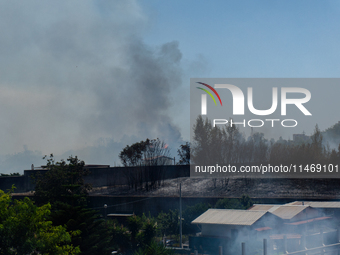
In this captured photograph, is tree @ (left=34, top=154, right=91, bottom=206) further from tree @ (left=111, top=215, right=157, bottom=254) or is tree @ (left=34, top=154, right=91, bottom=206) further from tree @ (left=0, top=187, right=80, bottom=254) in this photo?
tree @ (left=0, top=187, right=80, bottom=254)

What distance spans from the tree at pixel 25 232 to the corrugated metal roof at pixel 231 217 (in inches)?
347

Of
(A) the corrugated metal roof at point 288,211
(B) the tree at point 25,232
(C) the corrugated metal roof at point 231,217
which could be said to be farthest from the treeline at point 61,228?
(A) the corrugated metal roof at point 288,211

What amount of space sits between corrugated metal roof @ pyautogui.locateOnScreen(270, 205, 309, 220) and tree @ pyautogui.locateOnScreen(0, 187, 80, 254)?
37.7ft

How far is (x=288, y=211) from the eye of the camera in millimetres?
19922

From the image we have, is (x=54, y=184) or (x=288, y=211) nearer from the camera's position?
(x=288, y=211)

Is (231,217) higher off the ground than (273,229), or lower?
higher

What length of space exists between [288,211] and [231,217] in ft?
10.3

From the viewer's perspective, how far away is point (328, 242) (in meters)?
19.3

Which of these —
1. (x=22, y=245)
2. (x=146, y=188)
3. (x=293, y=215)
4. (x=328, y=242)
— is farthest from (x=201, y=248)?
(x=146, y=188)

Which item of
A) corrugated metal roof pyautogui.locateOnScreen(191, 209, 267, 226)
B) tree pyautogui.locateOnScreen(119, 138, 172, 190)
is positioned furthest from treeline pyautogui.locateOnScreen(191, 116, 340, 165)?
corrugated metal roof pyautogui.locateOnScreen(191, 209, 267, 226)

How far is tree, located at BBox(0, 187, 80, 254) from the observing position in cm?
1353

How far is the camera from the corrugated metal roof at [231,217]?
19.2m

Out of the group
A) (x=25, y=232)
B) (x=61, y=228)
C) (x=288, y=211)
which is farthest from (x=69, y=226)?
(x=288, y=211)

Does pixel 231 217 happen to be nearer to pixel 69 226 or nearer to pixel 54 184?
pixel 69 226
